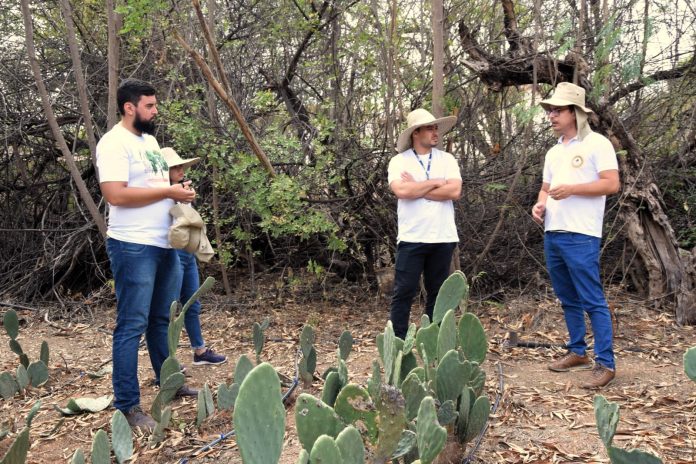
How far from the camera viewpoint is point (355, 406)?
227cm

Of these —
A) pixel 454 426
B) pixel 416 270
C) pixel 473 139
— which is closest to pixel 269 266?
pixel 473 139

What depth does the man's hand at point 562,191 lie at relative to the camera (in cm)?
377

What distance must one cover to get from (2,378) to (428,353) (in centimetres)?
274

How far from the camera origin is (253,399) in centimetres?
161

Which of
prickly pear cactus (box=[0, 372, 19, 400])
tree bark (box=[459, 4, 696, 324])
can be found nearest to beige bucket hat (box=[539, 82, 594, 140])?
tree bark (box=[459, 4, 696, 324])

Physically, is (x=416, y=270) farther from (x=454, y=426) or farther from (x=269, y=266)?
(x=269, y=266)

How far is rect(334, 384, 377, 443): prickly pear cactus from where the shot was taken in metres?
2.23

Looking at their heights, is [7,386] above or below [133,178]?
below

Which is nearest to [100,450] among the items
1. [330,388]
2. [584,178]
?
[330,388]

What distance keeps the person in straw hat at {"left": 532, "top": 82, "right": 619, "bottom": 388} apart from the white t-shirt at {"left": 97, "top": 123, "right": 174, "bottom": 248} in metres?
2.30

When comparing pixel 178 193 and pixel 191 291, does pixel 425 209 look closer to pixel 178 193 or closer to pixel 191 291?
pixel 178 193

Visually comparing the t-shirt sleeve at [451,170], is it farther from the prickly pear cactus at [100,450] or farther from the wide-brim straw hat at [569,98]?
the prickly pear cactus at [100,450]

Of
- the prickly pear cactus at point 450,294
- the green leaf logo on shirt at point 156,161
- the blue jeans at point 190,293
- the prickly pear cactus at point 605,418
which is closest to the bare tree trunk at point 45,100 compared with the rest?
the blue jeans at point 190,293

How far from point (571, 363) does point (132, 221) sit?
2894 mm
